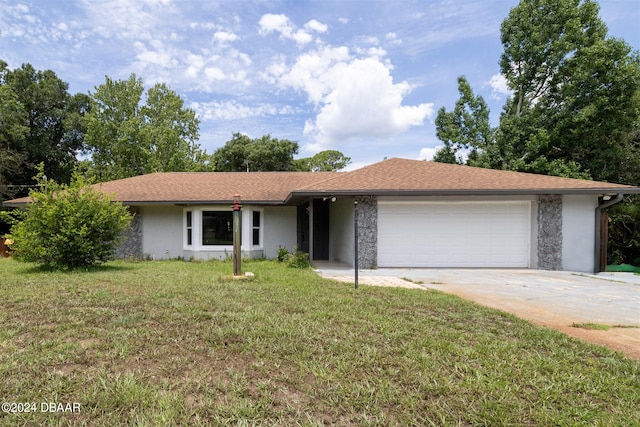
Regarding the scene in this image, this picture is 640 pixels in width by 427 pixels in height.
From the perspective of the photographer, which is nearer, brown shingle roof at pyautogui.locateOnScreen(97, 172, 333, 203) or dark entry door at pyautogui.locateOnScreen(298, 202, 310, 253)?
brown shingle roof at pyautogui.locateOnScreen(97, 172, 333, 203)

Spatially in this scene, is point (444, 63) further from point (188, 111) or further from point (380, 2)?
point (188, 111)

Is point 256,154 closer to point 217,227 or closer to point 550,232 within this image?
point 217,227

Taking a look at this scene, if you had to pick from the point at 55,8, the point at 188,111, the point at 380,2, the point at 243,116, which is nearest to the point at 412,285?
the point at 380,2

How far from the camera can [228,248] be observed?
12547mm

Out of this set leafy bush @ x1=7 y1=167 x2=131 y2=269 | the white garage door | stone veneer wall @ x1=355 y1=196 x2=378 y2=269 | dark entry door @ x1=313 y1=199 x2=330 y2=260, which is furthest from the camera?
dark entry door @ x1=313 y1=199 x2=330 y2=260

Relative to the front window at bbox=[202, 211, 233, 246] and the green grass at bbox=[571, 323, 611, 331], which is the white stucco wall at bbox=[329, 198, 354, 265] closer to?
the front window at bbox=[202, 211, 233, 246]

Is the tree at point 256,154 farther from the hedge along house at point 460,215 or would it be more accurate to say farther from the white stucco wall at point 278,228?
the hedge along house at point 460,215

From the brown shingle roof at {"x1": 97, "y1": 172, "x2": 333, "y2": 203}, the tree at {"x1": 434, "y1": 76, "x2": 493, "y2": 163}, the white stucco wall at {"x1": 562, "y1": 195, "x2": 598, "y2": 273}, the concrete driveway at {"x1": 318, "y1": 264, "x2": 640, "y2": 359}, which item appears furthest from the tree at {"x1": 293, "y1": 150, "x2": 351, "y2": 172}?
the concrete driveway at {"x1": 318, "y1": 264, "x2": 640, "y2": 359}

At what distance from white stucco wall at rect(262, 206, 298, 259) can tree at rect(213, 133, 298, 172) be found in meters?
18.5

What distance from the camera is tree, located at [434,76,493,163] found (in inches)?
800

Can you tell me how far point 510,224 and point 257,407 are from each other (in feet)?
34.6

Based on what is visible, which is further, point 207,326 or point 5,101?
point 5,101

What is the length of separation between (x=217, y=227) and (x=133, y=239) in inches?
124

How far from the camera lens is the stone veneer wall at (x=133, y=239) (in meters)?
12.7
